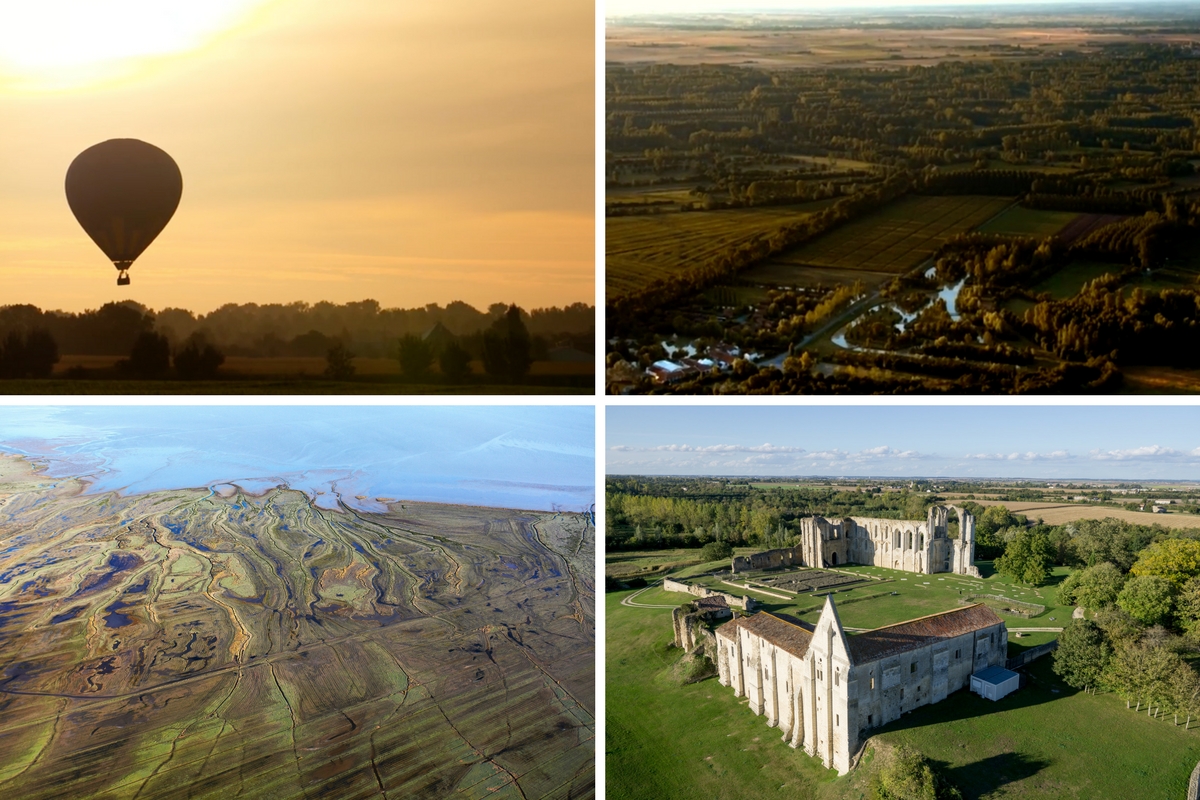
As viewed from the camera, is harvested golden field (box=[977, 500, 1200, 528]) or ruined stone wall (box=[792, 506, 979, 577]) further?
ruined stone wall (box=[792, 506, 979, 577])

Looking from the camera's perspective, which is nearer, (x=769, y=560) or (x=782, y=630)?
(x=782, y=630)

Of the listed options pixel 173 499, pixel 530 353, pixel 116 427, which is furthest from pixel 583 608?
pixel 116 427

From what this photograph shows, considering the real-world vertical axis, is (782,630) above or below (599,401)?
below

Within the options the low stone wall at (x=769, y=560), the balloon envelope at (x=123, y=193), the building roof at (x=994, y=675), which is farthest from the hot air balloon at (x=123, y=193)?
the building roof at (x=994, y=675)

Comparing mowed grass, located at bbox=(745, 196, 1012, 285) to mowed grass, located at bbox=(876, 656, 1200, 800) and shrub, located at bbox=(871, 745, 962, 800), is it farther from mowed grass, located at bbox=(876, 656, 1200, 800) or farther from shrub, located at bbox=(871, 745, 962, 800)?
shrub, located at bbox=(871, 745, 962, 800)

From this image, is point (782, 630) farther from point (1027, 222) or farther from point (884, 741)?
point (1027, 222)

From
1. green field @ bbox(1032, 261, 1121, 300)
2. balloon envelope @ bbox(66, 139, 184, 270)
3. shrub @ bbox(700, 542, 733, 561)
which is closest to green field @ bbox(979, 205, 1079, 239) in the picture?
green field @ bbox(1032, 261, 1121, 300)

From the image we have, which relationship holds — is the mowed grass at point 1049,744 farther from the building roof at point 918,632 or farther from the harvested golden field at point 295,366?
the harvested golden field at point 295,366

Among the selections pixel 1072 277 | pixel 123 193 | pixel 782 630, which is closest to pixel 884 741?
pixel 782 630
